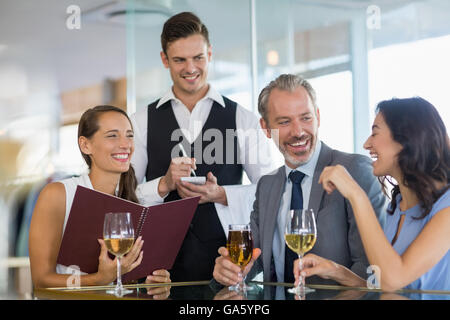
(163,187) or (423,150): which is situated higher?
(423,150)

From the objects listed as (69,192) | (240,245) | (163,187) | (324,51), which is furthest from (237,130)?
(324,51)

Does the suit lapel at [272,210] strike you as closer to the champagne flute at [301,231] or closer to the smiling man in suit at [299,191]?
the smiling man in suit at [299,191]

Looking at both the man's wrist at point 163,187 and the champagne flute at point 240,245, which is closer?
the champagne flute at point 240,245

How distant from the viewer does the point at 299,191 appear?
2219 millimetres

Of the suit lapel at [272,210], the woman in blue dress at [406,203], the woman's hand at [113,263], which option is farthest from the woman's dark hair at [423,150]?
the woman's hand at [113,263]

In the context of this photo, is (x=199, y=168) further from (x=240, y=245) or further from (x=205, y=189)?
(x=240, y=245)

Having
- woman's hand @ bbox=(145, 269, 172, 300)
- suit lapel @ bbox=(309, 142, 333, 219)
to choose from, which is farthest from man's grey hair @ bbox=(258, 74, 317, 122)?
woman's hand @ bbox=(145, 269, 172, 300)

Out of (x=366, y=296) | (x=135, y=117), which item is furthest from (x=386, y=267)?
(x=135, y=117)

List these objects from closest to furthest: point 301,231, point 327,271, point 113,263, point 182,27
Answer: point 301,231, point 327,271, point 113,263, point 182,27

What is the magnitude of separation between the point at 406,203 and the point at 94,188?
119 cm

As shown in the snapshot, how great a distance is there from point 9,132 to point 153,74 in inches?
115

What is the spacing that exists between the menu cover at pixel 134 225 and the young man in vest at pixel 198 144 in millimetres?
531

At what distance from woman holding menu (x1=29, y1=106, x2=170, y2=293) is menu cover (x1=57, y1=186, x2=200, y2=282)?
4cm

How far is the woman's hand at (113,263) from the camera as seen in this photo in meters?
1.91
